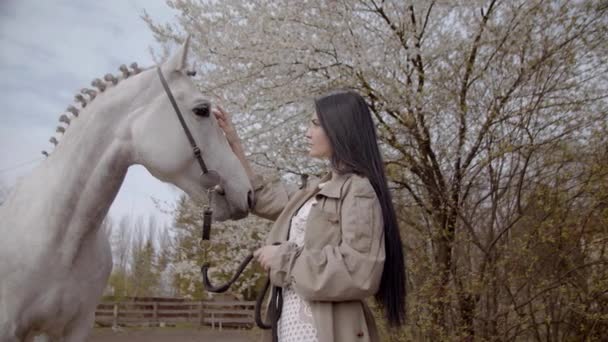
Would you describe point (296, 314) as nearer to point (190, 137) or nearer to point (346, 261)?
point (346, 261)

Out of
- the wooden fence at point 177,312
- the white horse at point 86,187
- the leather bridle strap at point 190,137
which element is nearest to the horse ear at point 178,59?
the white horse at point 86,187

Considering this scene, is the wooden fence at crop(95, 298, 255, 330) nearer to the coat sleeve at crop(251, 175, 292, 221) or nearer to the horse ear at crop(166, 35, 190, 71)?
the coat sleeve at crop(251, 175, 292, 221)

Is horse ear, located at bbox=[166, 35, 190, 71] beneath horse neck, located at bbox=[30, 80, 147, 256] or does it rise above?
above

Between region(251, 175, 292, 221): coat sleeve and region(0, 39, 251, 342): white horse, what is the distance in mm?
229

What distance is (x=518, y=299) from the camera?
14.5 ft

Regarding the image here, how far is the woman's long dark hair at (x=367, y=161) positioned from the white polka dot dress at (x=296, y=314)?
0.23 meters

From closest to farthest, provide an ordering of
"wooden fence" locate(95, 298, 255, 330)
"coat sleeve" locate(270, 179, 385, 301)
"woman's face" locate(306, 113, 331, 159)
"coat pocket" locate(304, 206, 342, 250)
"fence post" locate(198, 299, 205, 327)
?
"coat sleeve" locate(270, 179, 385, 301)
"coat pocket" locate(304, 206, 342, 250)
"woman's face" locate(306, 113, 331, 159)
"wooden fence" locate(95, 298, 255, 330)
"fence post" locate(198, 299, 205, 327)

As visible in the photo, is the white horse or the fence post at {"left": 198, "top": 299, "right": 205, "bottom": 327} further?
the fence post at {"left": 198, "top": 299, "right": 205, "bottom": 327}

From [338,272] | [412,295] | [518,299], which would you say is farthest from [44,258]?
[518,299]

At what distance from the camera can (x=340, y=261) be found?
150 centimetres

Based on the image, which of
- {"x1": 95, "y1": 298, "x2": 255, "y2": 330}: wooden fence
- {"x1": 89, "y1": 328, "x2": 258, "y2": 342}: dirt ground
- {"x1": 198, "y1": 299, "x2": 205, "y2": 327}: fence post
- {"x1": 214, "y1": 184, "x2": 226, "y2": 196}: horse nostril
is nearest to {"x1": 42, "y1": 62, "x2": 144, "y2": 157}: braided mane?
{"x1": 214, "y1": 184, "x2": 226, "y2": 196}: horse nostril

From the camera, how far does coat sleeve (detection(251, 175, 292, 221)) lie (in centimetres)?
221

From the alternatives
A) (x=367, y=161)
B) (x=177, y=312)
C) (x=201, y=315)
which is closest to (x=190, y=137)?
(x=367, y=161)

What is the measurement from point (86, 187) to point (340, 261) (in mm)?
1154
